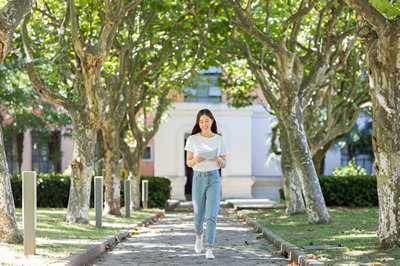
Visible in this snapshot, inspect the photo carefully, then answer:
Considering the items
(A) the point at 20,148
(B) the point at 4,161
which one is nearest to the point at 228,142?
(A) the point at 20,148

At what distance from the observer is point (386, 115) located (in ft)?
27.6

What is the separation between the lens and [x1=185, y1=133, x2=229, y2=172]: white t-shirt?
27.9 feet

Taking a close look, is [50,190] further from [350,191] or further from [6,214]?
[6,214]

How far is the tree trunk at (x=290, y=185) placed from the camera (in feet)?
61.0

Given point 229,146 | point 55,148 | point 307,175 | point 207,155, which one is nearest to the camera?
point 207,155

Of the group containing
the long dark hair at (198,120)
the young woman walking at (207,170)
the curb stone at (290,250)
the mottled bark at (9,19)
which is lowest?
the curb stone at (290,250)

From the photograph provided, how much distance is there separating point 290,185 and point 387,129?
1064cm

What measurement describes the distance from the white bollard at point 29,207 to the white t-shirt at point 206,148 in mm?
2179

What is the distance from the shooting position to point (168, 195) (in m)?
25.1

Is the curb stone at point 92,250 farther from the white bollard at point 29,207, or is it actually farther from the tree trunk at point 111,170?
the tree trunk at point 111,170

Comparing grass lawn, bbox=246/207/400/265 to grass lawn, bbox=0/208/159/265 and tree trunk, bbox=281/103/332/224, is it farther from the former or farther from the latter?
grass lawn, bbox=0/208/159/265

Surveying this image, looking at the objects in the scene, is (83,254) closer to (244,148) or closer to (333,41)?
(333,41)

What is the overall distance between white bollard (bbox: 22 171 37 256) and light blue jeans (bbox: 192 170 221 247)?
7.26ft

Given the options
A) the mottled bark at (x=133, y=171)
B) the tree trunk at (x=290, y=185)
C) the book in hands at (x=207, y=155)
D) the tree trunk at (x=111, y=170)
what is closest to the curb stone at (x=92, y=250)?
the book in hands at (x=207, y=155)
